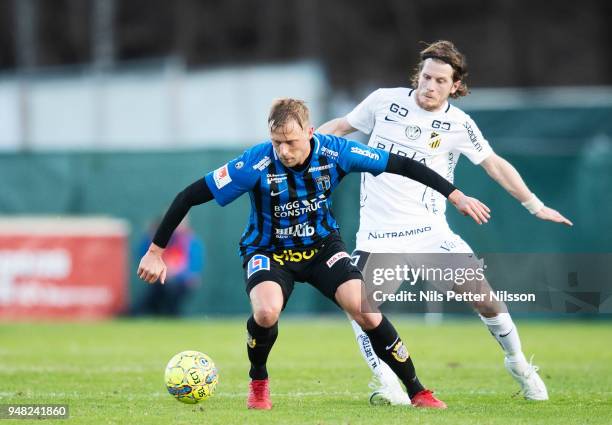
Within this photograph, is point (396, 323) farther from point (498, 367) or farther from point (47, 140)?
point (47, 140)

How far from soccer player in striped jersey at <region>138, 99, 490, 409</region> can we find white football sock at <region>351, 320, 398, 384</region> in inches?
12.7

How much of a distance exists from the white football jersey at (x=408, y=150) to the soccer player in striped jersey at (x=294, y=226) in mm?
857

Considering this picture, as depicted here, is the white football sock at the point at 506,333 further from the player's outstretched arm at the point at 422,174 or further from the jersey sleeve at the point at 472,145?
the jersey sleeve at the point at 472,145

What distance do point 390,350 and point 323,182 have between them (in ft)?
3.83

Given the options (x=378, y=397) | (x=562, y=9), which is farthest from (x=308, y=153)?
(x=562, y=9)

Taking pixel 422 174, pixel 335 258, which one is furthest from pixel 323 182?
pixel 422 174

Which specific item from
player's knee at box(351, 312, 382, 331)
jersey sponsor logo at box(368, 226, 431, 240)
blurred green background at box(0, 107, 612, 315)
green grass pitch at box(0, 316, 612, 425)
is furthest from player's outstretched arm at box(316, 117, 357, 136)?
blurred green background at box(0, 107, 612, 315)

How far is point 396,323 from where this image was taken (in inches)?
663

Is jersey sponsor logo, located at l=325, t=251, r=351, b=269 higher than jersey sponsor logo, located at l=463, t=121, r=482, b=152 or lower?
lower

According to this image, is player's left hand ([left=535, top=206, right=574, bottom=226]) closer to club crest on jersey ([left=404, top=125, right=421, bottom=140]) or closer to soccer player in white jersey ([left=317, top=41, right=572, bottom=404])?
soccer player in white jersey ([left=317, top=41, right=572, bottom=404])

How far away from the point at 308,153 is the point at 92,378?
10.7 ft

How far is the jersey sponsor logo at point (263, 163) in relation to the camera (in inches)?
295

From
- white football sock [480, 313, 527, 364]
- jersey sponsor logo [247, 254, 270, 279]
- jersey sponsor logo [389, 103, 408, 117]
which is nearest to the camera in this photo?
jersey sponsor logo [247, 254, 270, 279]

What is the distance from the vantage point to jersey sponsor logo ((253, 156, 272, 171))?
7.48 meters
